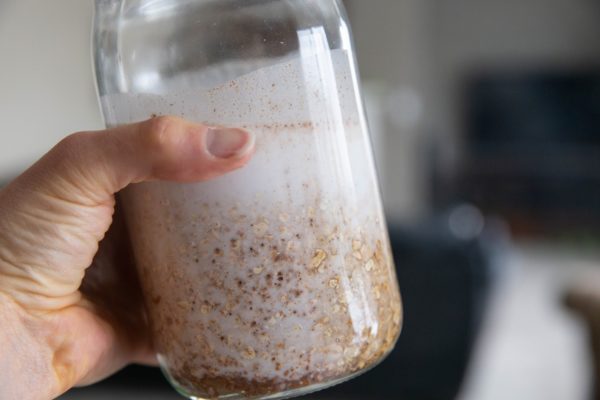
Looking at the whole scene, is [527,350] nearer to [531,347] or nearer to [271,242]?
[531,347]

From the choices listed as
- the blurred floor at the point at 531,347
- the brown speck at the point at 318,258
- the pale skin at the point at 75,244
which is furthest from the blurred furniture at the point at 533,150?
the brown speck at the point at 318,258

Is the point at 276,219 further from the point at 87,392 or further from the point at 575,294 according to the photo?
the point at 87,392

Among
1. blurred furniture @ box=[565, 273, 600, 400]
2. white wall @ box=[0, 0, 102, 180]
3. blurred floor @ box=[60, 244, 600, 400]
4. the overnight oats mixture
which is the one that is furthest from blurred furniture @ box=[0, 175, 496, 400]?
the overnight oats mixture

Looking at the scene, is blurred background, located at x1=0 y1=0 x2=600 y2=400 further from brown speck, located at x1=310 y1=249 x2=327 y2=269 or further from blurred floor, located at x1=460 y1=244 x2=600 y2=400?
brown speck, located at x1=310 y1=249 x2=327 y2=269

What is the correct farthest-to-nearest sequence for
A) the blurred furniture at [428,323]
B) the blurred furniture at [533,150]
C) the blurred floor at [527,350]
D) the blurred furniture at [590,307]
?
the blurred furniture at [533,150] < the blurred floor at [527,350] < the blurred furniture at [428,323] < the blurred furniture at [590,307]

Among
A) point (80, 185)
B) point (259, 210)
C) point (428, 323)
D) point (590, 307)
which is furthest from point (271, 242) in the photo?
point (428, 323)

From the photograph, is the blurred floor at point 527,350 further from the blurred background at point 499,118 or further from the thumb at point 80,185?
the thumb at point 80,185
